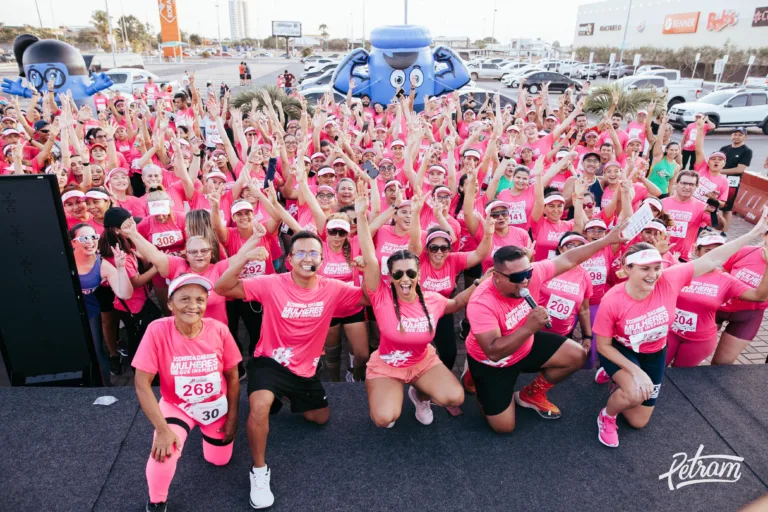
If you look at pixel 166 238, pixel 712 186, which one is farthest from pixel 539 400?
pixel 712 186

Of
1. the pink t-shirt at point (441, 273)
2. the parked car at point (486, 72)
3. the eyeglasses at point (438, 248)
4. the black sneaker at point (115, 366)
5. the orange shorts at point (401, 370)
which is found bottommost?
the black sneaker at point (115, 366)

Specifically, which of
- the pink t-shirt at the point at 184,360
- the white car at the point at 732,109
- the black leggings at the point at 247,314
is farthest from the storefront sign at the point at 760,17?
the pink t-shirt at the point at 184,360

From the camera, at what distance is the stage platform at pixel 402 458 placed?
3.22 metres

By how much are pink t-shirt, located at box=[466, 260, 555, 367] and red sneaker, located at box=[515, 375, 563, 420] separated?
14.3 inches

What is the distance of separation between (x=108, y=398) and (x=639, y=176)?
6.85m

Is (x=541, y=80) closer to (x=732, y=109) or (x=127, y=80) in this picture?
(x=732, y=109)

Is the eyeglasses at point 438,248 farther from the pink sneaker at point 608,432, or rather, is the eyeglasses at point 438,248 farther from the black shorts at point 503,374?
the pink sneaker at point 608,432

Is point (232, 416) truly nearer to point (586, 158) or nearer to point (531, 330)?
point (531, 330)

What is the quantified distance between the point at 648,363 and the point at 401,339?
2004mm

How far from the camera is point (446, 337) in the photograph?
4.53 meters

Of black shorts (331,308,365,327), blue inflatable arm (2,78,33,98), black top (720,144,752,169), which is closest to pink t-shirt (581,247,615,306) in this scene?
black shorts (331,308,365,327)

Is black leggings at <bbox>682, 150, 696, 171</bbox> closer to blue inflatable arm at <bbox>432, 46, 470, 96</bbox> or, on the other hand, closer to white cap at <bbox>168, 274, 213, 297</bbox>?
blue inflatable arm at <bbox>432, 46, 470, 96</bbox>

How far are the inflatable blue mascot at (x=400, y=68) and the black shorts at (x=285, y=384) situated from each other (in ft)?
36.4

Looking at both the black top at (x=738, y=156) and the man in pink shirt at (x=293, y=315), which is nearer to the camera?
the man in pink shirt at (x=293, y=315)
